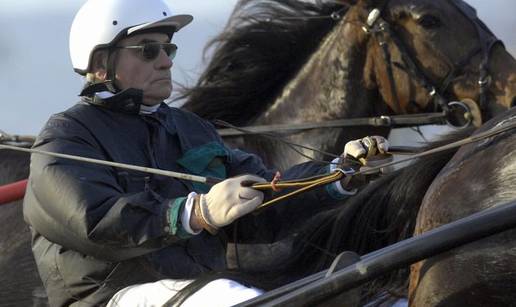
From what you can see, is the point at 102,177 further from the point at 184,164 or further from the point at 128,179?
the point at 184,164

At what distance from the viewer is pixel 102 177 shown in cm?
286

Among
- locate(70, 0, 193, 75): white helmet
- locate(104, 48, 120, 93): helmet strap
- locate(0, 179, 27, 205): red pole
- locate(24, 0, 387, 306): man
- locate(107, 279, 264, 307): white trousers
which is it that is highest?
locate(70, 0, 193, 75): white helmet

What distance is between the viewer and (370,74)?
16.6 feet

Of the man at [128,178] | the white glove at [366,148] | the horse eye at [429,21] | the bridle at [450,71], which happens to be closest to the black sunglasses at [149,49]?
the man at [128,178]

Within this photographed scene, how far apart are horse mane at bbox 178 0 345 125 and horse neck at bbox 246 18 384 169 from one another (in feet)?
0.36

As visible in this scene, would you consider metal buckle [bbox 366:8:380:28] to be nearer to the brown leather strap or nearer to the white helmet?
the white helmet

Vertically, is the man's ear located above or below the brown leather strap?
above

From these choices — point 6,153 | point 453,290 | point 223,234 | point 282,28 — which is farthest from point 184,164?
point 282,28

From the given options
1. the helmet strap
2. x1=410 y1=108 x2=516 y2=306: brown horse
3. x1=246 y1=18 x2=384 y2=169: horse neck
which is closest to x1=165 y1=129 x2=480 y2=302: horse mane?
x1=410 y1=108 x2=516 y2=306: brown horse

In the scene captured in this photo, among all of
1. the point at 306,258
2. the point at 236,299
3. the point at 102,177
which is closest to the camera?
the point at 236,299

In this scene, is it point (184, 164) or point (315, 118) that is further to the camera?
point (315, 118)

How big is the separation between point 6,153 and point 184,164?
167 centimetres

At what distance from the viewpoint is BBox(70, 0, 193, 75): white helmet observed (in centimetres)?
333

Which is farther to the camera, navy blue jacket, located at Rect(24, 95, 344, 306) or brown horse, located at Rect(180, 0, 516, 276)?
brown horse, located at Rect(180, 0, 516, 276)
